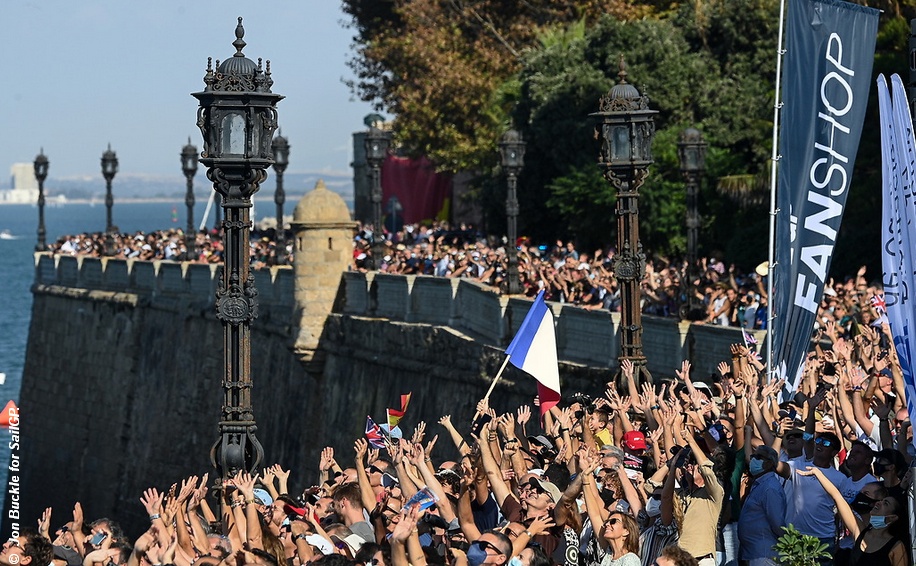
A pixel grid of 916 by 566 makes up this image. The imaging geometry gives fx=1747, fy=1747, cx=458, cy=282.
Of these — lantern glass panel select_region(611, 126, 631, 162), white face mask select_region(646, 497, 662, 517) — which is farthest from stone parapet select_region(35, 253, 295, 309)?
white face mask select_region(646, 497, 662, 517)

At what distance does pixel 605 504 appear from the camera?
1087 centimetres

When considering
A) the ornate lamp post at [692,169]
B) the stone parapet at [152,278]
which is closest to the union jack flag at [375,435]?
the ornate lamp post at [692,169]

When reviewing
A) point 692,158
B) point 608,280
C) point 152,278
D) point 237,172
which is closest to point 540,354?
point 237,172

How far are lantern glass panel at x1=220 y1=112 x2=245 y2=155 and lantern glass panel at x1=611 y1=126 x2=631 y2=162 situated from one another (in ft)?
15.2

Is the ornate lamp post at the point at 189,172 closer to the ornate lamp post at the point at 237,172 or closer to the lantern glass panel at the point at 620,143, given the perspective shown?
the lantern glass panel at the point at 620,143

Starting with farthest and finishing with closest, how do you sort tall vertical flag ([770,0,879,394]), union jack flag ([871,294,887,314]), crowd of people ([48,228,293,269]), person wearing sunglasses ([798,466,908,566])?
crowd of people ([48,228,293,269]) → union jack flag ([871,294,887,314]) → tall vertical flag ([770,0,879,394]) → person wearing sunglasses ([798,466,908,566])

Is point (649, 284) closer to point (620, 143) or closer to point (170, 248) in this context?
point (620, 143)

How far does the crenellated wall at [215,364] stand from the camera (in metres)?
23.0

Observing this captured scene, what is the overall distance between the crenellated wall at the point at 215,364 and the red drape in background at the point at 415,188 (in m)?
21.6

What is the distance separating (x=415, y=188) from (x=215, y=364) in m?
32.7

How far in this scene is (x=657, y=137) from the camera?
36531mm

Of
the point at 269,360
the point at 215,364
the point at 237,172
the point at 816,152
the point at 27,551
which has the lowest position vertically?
the point at 215,364

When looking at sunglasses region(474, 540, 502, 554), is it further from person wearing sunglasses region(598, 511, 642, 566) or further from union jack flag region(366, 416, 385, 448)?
union jack flag region(366, 416, 385, 448)

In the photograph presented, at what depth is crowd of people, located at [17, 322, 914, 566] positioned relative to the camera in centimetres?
919
